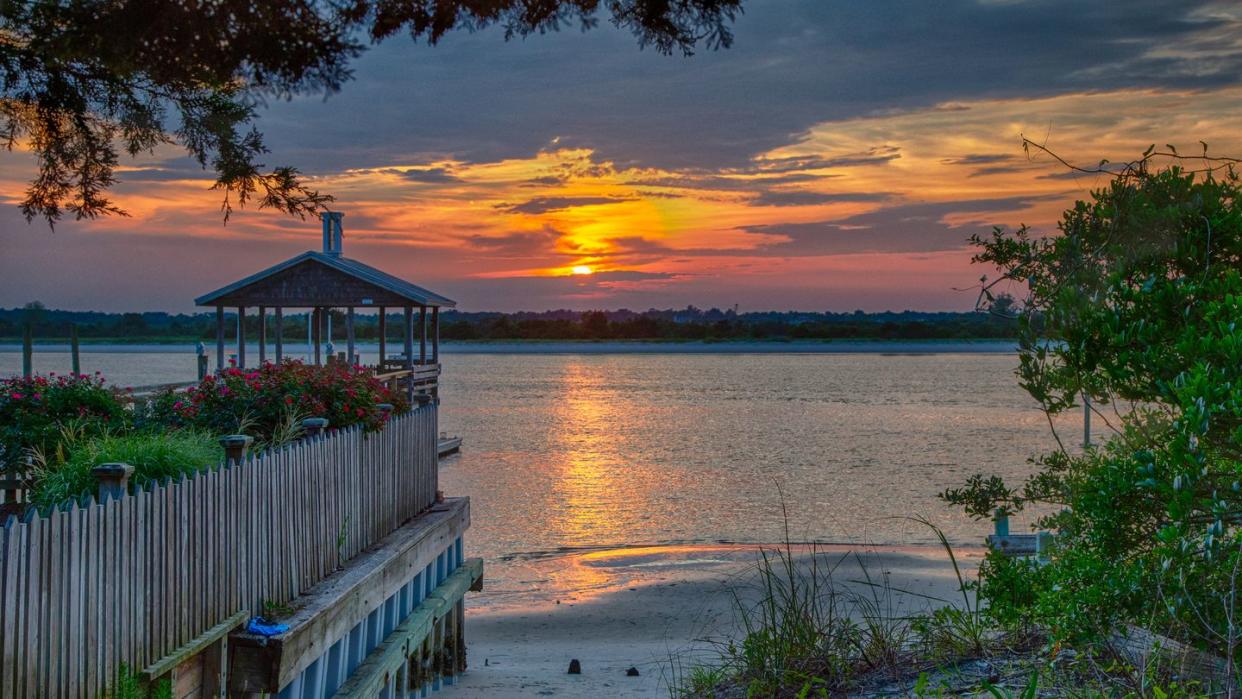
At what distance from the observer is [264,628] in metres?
6.93

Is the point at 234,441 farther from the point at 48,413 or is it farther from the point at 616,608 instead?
the point at 616,608

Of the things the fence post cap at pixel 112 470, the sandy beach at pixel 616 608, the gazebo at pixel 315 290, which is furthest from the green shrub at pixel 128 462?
the gazebo at pixel 315 290

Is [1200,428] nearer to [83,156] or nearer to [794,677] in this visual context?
[794,677]

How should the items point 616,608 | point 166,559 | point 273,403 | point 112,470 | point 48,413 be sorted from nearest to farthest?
1. point 112,470
2. point 166,559
3. point 273,403
4. point 48,413
5. point 616,608

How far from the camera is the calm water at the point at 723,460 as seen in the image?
93.5 ft

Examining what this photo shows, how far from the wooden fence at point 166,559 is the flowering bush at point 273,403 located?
0.54m

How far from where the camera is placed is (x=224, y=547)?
6.69 m

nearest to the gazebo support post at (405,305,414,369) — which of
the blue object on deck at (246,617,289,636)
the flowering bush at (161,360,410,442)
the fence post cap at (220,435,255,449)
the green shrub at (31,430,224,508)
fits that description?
the flowering bush at (161,360,410,442)

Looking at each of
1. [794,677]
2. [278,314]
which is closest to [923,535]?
[278,314]

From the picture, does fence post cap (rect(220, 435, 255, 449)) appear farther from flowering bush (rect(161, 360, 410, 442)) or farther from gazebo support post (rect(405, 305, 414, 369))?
gazebo support post (rect(405, 305, 414, 369))

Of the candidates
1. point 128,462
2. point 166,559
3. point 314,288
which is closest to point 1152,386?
point 166,559

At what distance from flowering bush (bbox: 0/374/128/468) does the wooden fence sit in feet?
11.9

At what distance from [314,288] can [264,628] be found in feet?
69.1

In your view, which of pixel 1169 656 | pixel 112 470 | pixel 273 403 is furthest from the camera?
pixel 273 403
